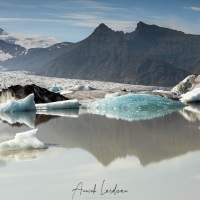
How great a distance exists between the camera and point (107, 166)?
626 cm

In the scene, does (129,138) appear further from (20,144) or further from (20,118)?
(20,118)

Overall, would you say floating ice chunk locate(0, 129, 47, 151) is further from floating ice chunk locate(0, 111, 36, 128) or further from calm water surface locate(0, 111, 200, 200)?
floating ice chunk locate(0, 111, 36, 128)

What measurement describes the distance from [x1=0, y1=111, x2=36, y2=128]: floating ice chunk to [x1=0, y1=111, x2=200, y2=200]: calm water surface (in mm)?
3135

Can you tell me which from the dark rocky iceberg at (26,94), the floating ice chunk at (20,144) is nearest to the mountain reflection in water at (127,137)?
the floating ice chunk at (20,144)

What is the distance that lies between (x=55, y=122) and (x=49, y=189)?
808 cm

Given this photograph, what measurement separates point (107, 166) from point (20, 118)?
894 cm

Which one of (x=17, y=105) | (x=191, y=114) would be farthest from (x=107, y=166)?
(x=17, y=105)

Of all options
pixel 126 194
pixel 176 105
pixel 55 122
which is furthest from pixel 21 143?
pixel 176 105

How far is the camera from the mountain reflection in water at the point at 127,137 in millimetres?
7340

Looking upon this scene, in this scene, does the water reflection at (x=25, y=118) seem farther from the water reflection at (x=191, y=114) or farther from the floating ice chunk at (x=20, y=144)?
the floating ice chunk at (x=20, y=144)

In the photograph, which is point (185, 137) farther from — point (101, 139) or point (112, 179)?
point (112, 179)
